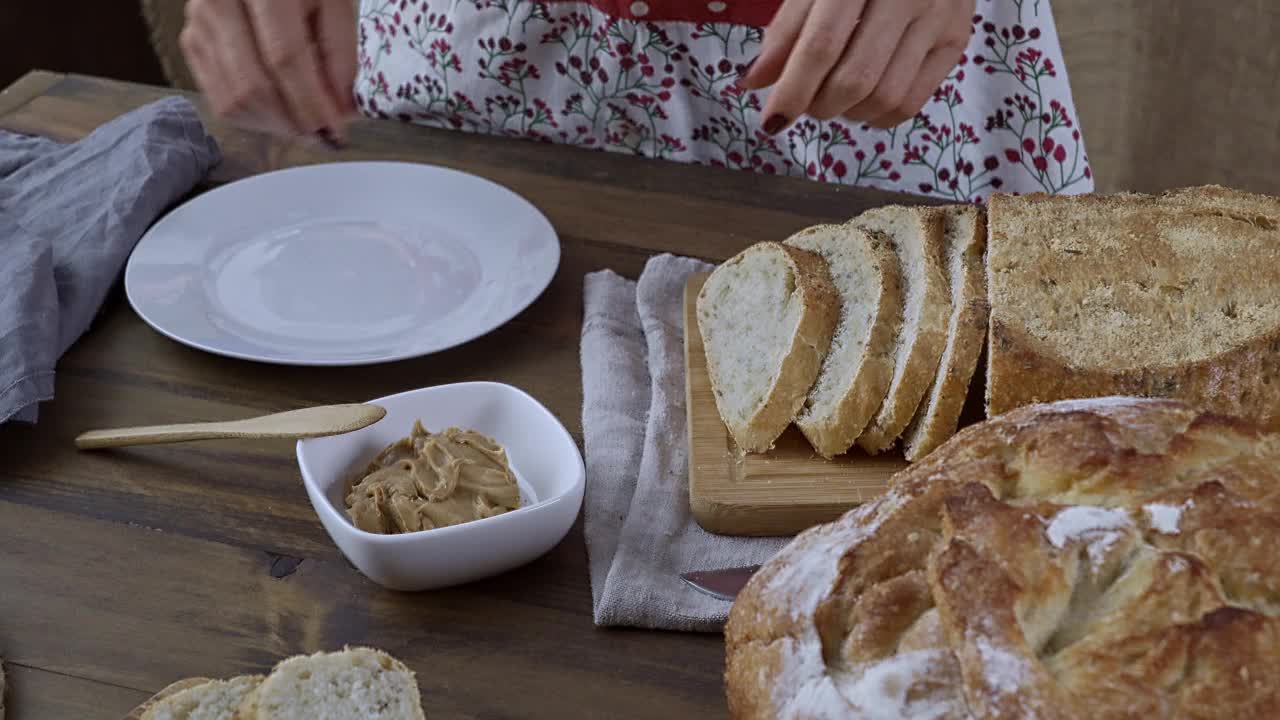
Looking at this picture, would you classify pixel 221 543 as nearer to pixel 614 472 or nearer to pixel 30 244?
pixel 614 472

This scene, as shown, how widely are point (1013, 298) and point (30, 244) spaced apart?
5.40 feet

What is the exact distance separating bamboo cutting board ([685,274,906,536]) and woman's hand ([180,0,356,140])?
76cm


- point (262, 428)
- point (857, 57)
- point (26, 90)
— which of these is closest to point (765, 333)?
point (857, 57)

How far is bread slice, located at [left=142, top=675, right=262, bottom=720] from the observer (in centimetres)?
128

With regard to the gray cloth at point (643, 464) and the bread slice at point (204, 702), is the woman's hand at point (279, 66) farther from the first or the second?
the bread slice at point (204, 702)

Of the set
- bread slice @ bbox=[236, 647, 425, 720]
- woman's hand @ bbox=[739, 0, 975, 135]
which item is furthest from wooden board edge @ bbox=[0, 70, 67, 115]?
bread slice @ bbox=[236, 647, 425, 720]

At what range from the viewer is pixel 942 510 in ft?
3.81

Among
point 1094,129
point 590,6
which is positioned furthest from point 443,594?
point 1094,129

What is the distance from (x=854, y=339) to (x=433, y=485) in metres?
0.71

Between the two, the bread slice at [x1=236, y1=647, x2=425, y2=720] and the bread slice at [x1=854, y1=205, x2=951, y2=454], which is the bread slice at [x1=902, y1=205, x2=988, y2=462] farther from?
the bread slice at [x1=236, y1=647, x2=425, y2=720]

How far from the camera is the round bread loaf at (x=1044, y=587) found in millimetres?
991

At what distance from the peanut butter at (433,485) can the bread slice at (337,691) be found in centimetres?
24

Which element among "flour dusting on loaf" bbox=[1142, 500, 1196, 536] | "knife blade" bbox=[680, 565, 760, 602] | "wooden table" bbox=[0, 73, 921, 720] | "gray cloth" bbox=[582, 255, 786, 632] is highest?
"flour dusting on loaf" bbox=[1142, 500, 1196, 536]

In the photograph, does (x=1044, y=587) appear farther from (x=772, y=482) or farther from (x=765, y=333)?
(x=765, y=333)
